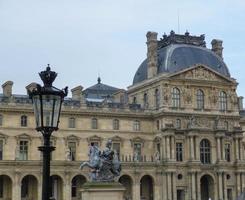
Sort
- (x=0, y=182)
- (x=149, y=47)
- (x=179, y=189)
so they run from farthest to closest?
(x=149, y=47) < (x=179, y=189) < (x=0, y=182)

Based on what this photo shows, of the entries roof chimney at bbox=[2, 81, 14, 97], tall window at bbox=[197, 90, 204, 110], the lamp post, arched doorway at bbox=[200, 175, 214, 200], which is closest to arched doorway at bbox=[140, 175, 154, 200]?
arched doorway at bbox=[200, 175, 214, 200]

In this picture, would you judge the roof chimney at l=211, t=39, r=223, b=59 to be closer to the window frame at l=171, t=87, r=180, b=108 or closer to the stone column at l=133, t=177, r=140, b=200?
the window frame at l=171, t=87, r=180, b=108

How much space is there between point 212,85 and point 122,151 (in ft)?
47.9

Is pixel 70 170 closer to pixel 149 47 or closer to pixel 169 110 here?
pixel 169 110

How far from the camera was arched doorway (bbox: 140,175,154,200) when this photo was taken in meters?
75.1

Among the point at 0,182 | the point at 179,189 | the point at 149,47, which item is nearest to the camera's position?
the point at 0,182

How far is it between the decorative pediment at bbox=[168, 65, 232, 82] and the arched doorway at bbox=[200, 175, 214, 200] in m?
12.5

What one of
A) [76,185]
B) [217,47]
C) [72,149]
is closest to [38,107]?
[72,149]

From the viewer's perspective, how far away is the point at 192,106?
7669 cm

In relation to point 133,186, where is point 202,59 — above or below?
above

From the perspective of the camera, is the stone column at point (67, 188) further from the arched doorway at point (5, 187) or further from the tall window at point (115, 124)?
the tall window at point (115, 124)

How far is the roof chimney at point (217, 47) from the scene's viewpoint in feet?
276

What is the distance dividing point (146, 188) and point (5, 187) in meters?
17.7

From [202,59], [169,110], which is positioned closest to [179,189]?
[169,110]
